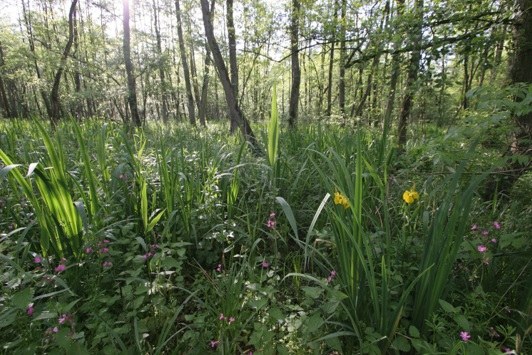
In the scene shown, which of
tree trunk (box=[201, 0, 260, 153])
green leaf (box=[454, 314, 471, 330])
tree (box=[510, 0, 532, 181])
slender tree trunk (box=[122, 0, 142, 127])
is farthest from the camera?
slender tree trunk (box=[122, 0, 142, 127])

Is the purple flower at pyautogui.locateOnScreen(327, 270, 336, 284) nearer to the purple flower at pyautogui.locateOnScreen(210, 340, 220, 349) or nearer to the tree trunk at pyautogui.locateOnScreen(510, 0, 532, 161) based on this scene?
the purple flower at pyautogui.locateOnScreen(210, 340, 220, 349)

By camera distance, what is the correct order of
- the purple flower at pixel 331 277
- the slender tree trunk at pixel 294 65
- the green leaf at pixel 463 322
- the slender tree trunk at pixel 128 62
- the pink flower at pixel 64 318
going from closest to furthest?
the green leaf at pixel 463 322 < the pink flower at pixel 64 318 < the purple flower at pixel 331 277 < the slender tree trunk at pixel 294 65 < the slender tree trunk at pixel 128 62

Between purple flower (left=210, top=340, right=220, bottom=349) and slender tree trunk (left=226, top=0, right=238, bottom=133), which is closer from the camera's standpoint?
purple flower (left=210, top=340, right=220, bottom=349)

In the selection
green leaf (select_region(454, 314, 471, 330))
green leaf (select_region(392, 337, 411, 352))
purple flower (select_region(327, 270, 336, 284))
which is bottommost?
green leaf (select_region(392, 337, 411, 352))

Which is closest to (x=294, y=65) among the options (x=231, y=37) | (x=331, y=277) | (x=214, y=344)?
(x=231, y=37)

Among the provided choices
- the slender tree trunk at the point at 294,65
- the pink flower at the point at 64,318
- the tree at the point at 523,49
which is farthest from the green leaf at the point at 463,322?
the slender tree trunk at the point at 294,65

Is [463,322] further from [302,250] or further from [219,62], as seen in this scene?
[219,62]

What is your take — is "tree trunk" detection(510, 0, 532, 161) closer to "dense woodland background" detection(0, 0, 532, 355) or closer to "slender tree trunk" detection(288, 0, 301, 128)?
"dense woodland background" detection(0, 0, 532, 355)

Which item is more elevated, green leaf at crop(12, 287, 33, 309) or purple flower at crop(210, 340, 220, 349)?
green leaf at crop(12, 287, 33, 309)

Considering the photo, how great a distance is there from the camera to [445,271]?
0.93 metres

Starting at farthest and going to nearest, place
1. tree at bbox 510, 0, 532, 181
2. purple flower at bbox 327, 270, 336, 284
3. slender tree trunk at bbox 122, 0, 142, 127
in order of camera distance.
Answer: slender tree trunk at bbox 122, 0, 142, 127 → tree at bbox 510, 0, 532, 181 → purple flower at bbox 327, 270, 336, 284

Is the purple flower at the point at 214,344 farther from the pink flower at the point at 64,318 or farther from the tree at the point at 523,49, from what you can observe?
the tree at the point at 523,49

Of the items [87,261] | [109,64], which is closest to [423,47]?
[87,261]

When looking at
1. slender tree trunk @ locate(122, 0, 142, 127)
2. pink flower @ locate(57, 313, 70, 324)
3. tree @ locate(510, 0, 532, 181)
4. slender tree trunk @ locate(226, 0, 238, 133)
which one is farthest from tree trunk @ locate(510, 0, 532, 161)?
slender tree trunk @ locate(122, 0, 142, 127)
